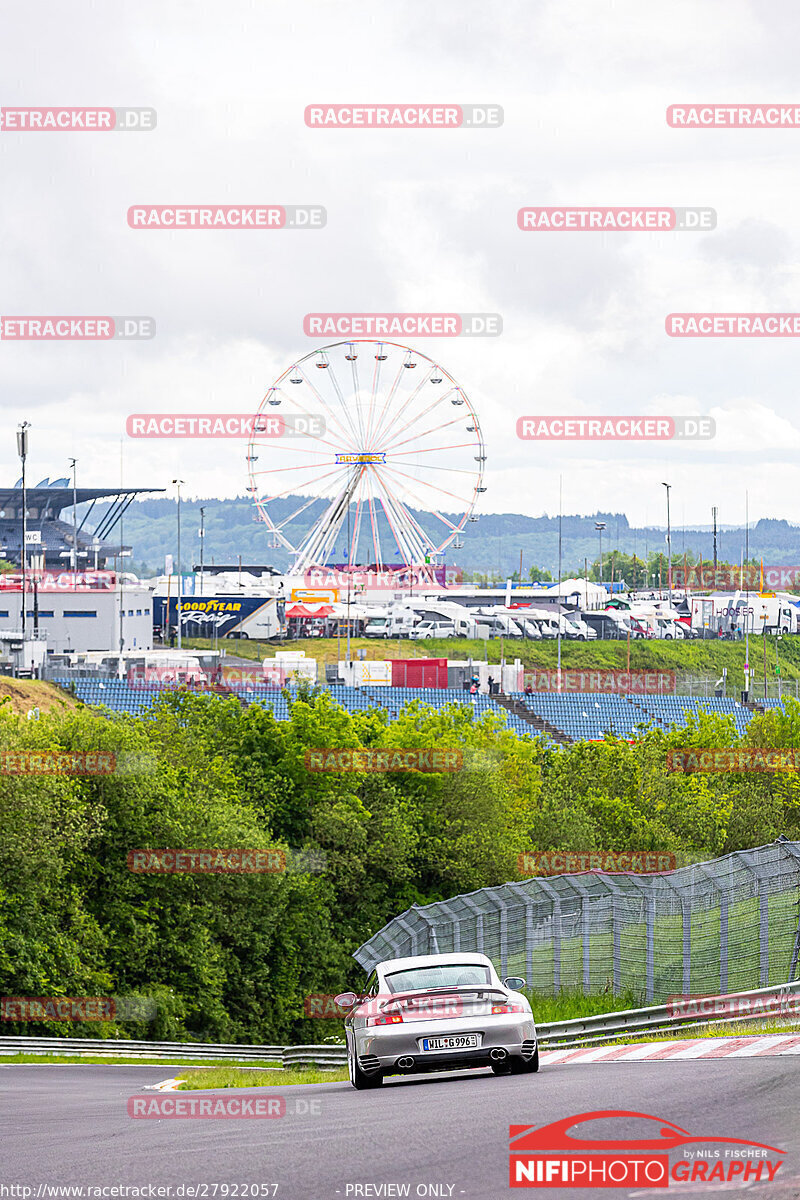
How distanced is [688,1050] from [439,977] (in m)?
2.26

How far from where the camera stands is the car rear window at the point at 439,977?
471 inches

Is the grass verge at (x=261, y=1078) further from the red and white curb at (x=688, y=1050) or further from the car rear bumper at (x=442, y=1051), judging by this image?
the car rear bumper at (x=442, y=1051)

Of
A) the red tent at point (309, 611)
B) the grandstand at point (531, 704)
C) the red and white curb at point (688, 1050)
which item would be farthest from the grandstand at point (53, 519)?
the red and white curb at point (688, 1050)

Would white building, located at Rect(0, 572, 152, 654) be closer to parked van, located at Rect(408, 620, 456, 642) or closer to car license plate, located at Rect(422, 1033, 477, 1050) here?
parked van, located at Rect(408, 620, 456, 642)

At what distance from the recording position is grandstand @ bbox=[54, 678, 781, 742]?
72312 mm

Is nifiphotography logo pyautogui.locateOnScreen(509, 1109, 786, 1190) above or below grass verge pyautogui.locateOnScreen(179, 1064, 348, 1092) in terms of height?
above

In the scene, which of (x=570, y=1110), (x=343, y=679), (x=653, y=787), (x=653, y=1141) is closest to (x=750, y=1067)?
(x=570, y=1110)

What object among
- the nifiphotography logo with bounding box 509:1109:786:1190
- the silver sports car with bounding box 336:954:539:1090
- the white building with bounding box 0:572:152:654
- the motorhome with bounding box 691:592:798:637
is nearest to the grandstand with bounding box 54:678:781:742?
the white building with bounding box 0:572:152:654

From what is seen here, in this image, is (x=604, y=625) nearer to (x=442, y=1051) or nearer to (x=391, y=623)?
(x=391, y=623)

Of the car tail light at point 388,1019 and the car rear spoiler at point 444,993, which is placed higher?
the car rear spoiler at point 444,993

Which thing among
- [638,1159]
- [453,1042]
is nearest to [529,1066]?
[453,1042]

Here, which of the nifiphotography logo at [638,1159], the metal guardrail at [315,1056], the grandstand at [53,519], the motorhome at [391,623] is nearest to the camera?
the nifiphotography logo at [638,1159]

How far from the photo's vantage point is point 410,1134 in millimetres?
8531

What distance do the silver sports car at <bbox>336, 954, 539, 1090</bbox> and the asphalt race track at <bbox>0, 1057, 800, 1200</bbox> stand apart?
0.21 m
